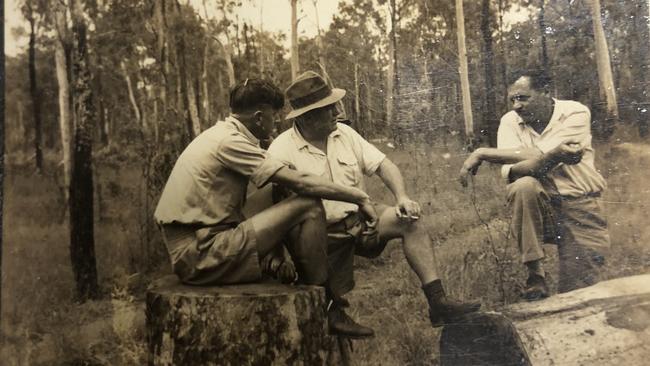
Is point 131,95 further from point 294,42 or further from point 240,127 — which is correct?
point 294,42

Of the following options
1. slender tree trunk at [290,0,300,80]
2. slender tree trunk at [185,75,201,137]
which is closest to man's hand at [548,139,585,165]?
slender tree trunk at [290,0,300,80]

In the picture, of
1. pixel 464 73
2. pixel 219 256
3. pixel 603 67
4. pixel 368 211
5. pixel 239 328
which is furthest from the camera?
pixel 464 73

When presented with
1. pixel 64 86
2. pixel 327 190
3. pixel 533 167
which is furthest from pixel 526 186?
pixel 64 86

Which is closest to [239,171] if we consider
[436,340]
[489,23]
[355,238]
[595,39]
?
[355,238]

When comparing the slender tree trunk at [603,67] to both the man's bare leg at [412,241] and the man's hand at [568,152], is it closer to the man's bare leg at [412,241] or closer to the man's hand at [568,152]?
the man's hand at [568,152]

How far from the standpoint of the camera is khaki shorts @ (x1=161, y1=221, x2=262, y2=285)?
393 cm

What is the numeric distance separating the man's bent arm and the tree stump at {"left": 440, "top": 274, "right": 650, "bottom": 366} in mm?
1135

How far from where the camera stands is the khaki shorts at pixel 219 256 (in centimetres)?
393

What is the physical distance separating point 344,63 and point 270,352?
1990 millimetres

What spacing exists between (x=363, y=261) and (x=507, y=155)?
1183 mm

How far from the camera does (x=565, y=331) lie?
4.10 m

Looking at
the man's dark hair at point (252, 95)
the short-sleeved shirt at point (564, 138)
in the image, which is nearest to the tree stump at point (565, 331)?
the short-sleeved shirt at point (564, 138)

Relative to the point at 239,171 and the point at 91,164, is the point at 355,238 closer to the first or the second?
the point at 239,171

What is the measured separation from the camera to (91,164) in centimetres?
457
